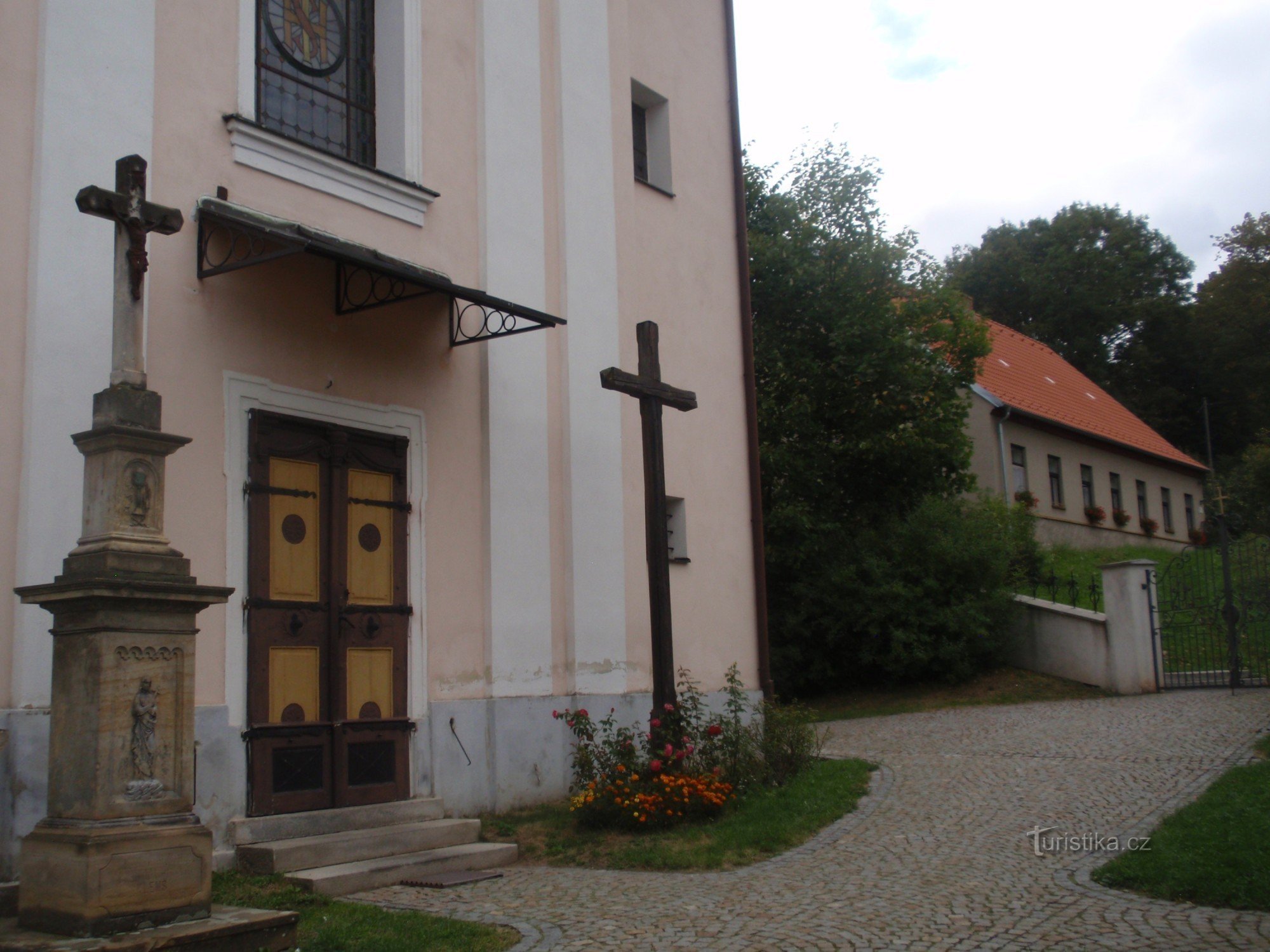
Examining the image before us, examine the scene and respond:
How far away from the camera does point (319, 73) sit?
9.71 metres

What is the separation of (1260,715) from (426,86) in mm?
10561

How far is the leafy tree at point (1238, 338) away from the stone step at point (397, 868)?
40.0 meters

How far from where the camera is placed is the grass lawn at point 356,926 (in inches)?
222

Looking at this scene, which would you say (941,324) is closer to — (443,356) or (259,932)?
(443,356)

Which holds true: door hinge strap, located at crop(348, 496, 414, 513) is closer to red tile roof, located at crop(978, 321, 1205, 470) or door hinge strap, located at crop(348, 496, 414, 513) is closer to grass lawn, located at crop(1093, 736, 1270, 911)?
grass lawn, located at crop(1093, 736, 1270, 911)

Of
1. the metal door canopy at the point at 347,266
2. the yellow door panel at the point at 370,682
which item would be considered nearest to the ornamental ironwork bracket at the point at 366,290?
the metal door canopy at the point at 347,266

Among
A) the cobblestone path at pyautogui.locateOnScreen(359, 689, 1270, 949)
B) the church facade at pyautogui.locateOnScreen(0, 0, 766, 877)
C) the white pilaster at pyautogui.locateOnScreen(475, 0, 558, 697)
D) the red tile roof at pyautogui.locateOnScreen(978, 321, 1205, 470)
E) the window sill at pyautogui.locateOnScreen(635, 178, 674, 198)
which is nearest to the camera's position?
the cobblestone path at pyautogui.locateOnScreen(359, 689, 1270, 949)

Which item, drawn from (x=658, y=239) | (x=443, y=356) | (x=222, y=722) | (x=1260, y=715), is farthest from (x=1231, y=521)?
(x=222, y=722)

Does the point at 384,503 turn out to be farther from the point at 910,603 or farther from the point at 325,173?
the point at 910,603

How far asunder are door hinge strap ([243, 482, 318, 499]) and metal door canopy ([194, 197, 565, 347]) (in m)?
1.40

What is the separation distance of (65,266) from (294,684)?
121 inches

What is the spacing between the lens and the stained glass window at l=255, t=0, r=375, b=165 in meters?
9.26

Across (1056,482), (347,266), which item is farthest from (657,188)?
(1056,482)

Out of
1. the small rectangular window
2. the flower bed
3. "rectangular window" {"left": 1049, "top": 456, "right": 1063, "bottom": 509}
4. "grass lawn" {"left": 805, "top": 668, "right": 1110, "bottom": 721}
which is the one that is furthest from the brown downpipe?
"rectangular window" {"left": 1049, "top": 456, "right": 1063, "bottom": 509}
